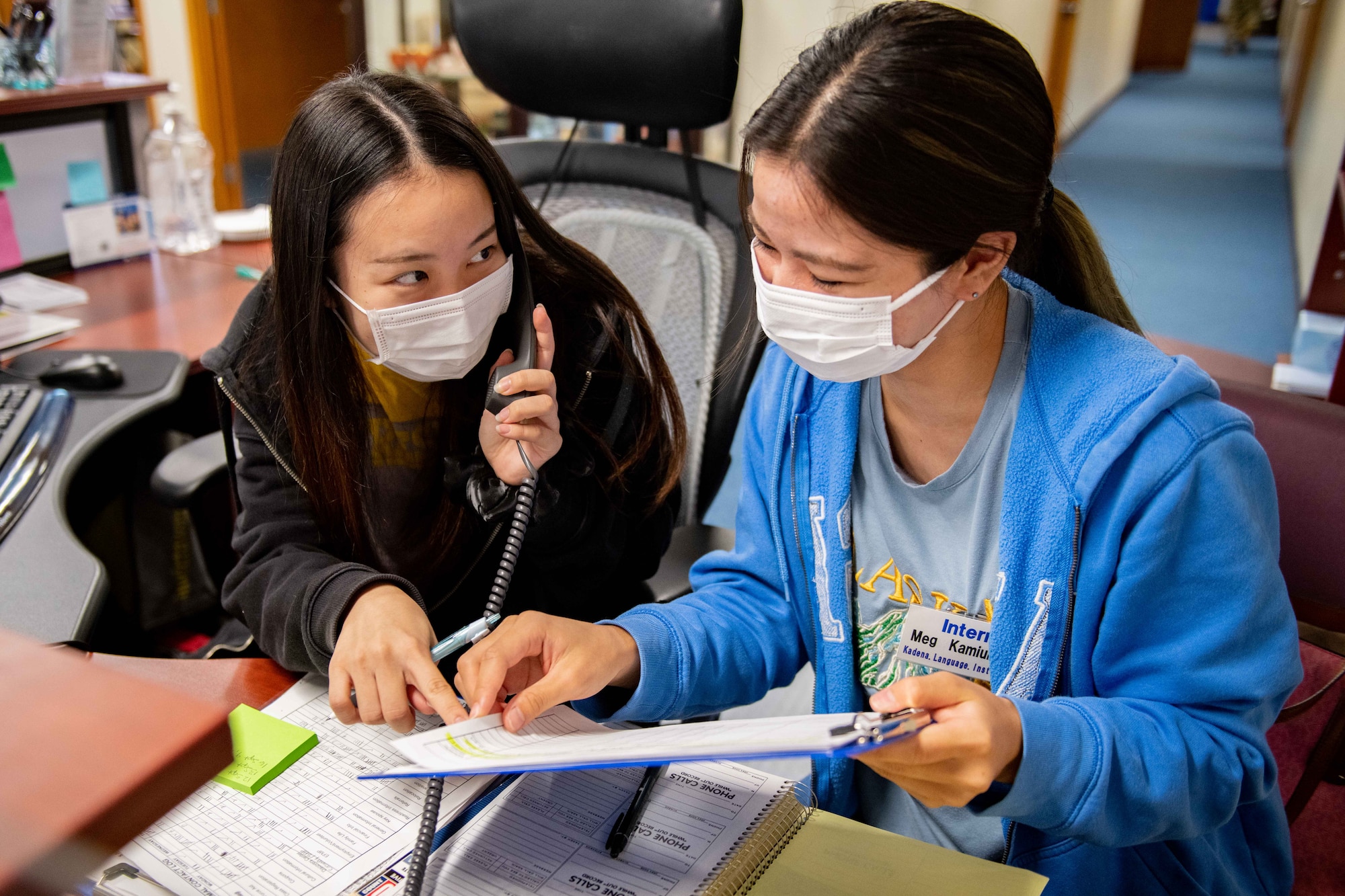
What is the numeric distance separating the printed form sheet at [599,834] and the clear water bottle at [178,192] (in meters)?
1.83

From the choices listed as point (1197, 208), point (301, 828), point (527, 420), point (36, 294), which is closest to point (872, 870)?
point (301, 828)

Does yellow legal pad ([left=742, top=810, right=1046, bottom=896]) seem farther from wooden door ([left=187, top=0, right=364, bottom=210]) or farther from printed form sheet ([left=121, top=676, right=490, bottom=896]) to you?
wooden door ([left=187, top=0, right=364, bottom=210])

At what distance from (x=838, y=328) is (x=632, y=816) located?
0.42m

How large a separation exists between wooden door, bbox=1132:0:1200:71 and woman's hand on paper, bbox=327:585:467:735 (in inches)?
507

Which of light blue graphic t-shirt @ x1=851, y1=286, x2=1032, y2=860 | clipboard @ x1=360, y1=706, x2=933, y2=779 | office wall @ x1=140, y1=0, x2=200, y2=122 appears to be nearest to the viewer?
clipboard @ x1=360, y1=706, x2=933, y2=779

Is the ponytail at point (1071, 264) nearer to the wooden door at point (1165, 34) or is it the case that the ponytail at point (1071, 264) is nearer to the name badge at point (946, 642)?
the name badge at point (946, 642)

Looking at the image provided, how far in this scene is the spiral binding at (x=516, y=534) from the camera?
925 mm

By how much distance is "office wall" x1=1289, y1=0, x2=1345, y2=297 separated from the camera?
4008 mm

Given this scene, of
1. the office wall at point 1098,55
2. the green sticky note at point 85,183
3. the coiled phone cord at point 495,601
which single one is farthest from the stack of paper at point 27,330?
the office wall at point 1098,55

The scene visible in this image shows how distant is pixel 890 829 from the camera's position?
1.05 m

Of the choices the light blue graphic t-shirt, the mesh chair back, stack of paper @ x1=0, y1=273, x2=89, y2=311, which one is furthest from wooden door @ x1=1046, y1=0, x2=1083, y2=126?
the light blue graphic t-shirt

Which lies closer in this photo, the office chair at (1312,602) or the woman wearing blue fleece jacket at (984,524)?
the woman wearing blue fleece jacket at (984,524)

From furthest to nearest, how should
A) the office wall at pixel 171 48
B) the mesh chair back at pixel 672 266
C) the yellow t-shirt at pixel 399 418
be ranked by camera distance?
the office wall at pixel 171 48
the mesh chair back at pixel 672 266
the yellow t-shirt at pixel 399 418

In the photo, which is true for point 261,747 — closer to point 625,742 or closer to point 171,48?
point 625,742
